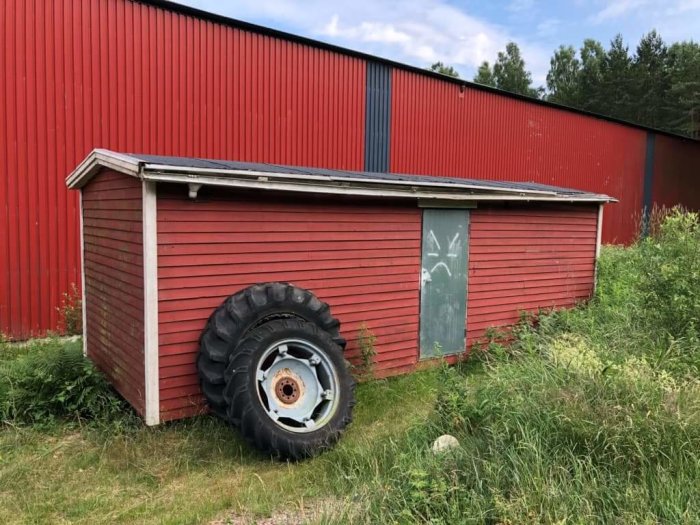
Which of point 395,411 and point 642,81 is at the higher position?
point 642,81

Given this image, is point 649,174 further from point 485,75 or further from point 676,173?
point 485,75

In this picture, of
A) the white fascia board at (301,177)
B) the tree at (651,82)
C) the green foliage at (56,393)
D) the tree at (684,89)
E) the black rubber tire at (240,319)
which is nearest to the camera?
the white fascia board at (301,177)

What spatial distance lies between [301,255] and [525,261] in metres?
3.61

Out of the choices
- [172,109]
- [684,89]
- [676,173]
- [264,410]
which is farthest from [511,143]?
[684,89]

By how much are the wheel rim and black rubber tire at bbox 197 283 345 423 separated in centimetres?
30

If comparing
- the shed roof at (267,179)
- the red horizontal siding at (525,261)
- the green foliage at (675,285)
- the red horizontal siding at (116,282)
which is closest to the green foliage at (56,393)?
the red horizontal siding at (116,282)

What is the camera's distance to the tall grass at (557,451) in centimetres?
304

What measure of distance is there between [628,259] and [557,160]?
8.31 meters

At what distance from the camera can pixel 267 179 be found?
4.91 m

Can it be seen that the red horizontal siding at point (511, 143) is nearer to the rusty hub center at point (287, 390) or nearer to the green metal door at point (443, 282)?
the green metal door at point (443, 282)

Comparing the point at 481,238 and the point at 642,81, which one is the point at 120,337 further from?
the point at 642,81

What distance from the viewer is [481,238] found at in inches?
274

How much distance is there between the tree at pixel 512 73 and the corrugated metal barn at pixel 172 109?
42148 mm

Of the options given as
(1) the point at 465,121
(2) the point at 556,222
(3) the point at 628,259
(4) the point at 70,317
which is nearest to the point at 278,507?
(4) the point at 70,317
